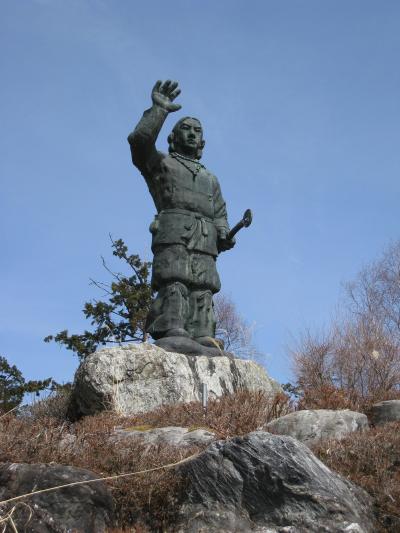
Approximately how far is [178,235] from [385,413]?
3968 millimetres

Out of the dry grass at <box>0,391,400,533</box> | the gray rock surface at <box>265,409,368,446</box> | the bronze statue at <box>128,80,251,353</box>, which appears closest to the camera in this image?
the dry grass at <box>0,391,400,533</box>

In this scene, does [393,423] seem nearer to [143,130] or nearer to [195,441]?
[195,441]

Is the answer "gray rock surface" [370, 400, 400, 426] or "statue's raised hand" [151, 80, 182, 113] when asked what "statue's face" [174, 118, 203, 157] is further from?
"gray rock surface" [370, 400, 400, 426]

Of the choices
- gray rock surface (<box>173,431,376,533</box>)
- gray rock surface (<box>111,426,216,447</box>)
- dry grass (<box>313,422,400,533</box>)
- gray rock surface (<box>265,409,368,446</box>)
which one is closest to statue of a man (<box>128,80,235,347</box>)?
gray rock surface (<box>111,426,216,447</box>)

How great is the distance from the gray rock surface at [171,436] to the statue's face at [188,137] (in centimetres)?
502

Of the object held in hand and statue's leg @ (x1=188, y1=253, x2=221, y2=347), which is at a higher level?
the object held in hand

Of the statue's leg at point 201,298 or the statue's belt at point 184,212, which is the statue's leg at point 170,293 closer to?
Answer: the statue's leg at point 201,298

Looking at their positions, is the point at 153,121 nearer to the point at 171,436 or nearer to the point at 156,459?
the point at 171,436

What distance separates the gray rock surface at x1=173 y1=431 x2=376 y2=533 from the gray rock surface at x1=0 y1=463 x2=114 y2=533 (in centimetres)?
54

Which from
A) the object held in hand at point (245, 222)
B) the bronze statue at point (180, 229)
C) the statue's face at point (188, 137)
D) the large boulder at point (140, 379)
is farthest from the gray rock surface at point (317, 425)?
the statue's face at point (188, 137)

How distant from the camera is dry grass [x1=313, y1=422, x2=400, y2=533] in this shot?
15.8 ft

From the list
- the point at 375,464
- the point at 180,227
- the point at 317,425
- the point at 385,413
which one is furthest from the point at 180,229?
the point at 375,464

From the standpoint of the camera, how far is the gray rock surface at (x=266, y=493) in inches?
176

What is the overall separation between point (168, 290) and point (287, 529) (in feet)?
18.6
